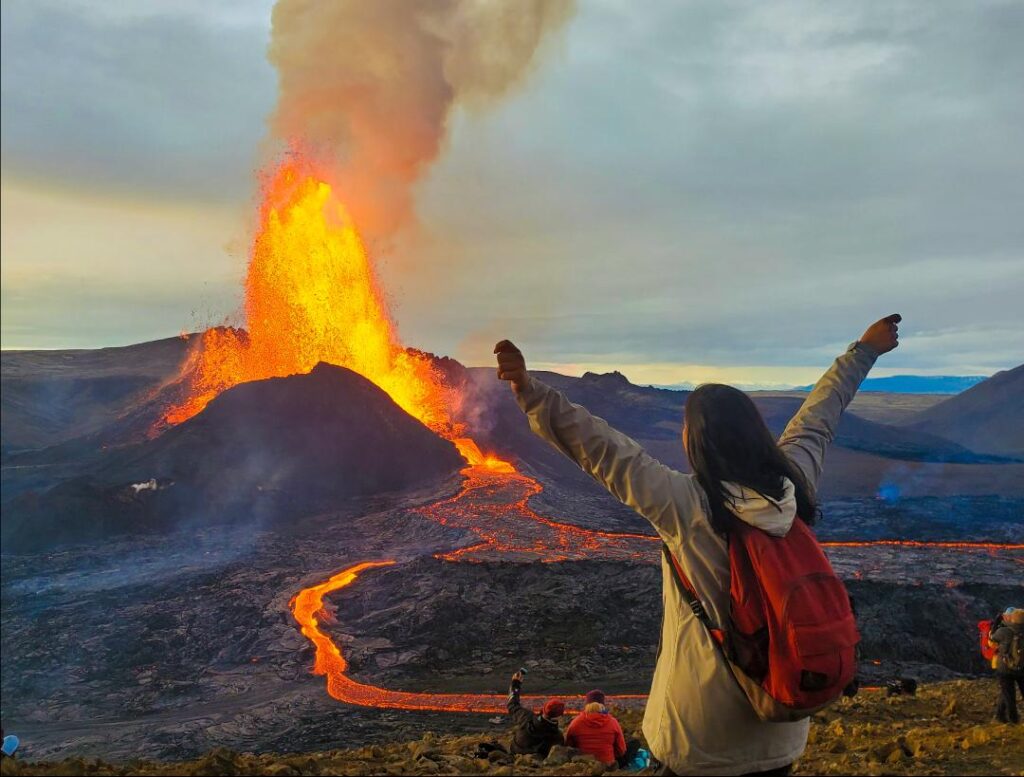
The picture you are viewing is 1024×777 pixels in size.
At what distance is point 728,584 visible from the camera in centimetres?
285

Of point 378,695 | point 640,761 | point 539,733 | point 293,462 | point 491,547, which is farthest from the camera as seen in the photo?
point 293,462

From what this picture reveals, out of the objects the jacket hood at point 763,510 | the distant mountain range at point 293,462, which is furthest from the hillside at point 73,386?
the jacket hood at point 763,510

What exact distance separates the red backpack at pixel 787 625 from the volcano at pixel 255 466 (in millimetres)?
35513

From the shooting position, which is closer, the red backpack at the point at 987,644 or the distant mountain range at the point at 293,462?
the red backpack at the point at 987,644

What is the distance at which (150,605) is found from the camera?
23.1 m

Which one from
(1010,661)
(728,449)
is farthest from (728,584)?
(1010,661)

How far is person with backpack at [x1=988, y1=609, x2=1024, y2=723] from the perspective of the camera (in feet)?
34.8

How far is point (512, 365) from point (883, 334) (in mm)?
1964

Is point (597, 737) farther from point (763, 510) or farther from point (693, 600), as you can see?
point (763, 510)

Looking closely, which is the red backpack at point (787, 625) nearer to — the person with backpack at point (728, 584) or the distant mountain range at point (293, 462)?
the person with backpack at point (728, 584)

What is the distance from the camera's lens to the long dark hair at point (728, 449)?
280 centimetres

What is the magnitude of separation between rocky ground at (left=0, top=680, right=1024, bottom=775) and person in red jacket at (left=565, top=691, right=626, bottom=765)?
142 mm

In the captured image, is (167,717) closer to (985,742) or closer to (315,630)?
(315,630)

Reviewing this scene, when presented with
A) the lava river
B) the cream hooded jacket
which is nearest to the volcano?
the lava river
